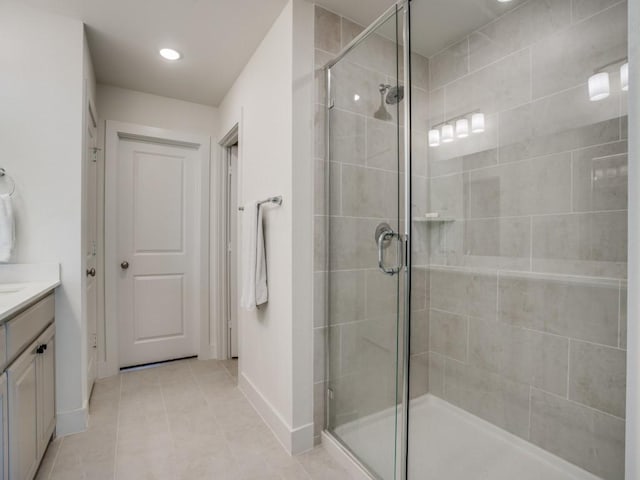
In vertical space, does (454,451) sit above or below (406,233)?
below

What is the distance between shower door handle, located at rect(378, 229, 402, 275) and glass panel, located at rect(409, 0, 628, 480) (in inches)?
6.4

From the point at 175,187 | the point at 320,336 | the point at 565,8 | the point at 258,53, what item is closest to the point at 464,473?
the point at 320,336

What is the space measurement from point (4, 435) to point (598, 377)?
Answer: 2.44m

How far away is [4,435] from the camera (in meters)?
1.20

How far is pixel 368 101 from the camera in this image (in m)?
1.73

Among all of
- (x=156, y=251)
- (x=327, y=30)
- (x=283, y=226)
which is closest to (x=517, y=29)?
(x=327, y=30)

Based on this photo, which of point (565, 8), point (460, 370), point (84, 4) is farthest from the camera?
point (460, 370)

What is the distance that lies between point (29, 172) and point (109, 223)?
3.18 feet

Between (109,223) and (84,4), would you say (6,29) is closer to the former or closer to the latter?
(84,4)

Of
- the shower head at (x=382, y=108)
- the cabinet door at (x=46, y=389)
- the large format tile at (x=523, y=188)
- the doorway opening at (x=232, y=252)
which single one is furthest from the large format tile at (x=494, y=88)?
the cabinet door at (x=46, y=389)

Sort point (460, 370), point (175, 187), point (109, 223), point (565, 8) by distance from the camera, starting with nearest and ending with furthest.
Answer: point (565, 8) < point (460, 370) < point (109, 223) < point (175, 187)

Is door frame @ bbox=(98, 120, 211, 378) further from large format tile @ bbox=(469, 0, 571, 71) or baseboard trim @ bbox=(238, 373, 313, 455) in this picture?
large format tile @ bbox=(469, 0, 571, 71)

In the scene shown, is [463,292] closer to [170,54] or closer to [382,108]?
[382,108]

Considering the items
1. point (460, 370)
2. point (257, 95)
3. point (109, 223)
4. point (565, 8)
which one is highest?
point (565, 8)
